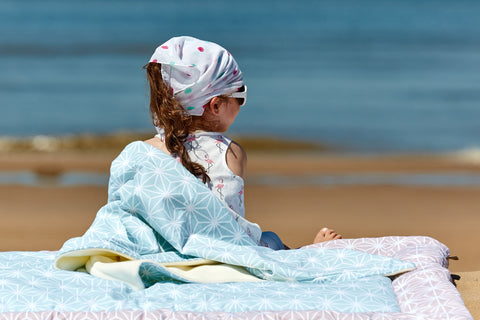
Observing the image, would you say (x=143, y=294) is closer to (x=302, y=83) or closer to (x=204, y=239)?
(x=204, y=239)

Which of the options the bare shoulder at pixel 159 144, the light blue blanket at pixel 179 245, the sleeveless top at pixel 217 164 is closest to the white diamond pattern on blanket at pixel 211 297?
the light blue blanket at pixel 179 245

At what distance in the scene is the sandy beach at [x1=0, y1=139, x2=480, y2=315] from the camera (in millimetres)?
4883

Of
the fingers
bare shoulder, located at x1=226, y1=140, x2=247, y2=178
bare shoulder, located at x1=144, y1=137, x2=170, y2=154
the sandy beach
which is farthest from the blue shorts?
the sandy beach

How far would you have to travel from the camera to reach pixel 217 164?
2.73 m

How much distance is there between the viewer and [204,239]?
256 centimetres

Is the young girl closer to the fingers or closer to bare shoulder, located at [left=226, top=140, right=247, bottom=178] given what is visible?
bare shoulder, located at [left=226, top=140, right=247, bottom=178]

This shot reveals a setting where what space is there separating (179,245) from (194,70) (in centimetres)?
63

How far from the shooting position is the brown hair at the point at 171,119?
2707 millimetres

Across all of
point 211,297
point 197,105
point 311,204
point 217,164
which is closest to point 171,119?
point 197,105

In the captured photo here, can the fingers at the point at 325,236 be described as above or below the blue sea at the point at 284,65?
above

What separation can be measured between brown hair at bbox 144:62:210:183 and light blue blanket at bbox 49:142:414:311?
74mm

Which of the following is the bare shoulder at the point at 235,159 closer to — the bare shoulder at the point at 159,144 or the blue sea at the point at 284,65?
the bare shoulder at the point at 159,144

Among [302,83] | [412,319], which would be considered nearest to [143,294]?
[412,319]

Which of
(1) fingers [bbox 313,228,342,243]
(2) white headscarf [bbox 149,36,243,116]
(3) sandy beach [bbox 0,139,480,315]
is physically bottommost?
(3) sandy beach [bbox 0,139,480,315]
